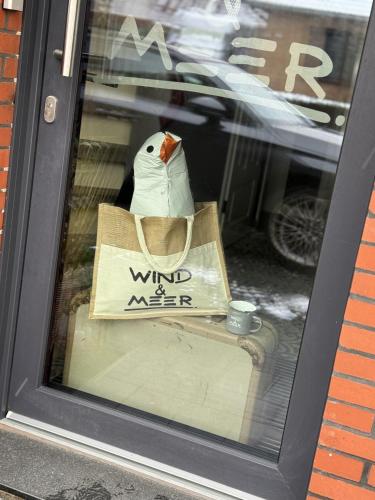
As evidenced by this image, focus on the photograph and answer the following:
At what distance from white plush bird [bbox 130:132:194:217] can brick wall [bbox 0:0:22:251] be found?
0.48 m

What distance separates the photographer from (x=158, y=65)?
2.62m

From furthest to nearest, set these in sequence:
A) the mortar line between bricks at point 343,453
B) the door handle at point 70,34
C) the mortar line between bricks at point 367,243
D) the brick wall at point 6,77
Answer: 1. the brick wall at point 6,77
2. the door handle at point 70,34
3. the mortar line between bricks at point 343,453
4. the mortar line between bricks at point 367,243

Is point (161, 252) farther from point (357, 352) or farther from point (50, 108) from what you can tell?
point (357, 352)

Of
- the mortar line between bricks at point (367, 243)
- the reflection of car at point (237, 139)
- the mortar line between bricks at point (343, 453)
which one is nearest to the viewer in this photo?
the mortar line between bricks at point (367, 243)

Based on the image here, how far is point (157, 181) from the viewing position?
2.70 m

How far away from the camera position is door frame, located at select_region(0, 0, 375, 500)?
7.17 ft

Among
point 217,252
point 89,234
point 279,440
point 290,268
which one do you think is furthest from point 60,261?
point 290,268

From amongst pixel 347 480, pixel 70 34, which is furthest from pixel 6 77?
pixel 347 480

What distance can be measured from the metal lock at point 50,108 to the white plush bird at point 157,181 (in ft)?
1.18

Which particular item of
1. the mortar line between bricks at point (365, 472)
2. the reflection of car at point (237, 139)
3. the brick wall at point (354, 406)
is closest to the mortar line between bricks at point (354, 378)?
the brick wall at point (354, 406)

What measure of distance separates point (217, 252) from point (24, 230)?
2.46 ft

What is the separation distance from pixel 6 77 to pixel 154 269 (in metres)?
0.87

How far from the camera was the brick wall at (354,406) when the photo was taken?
2.07m

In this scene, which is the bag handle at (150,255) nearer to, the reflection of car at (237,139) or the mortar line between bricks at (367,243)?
the reflection of car at (237,139)
